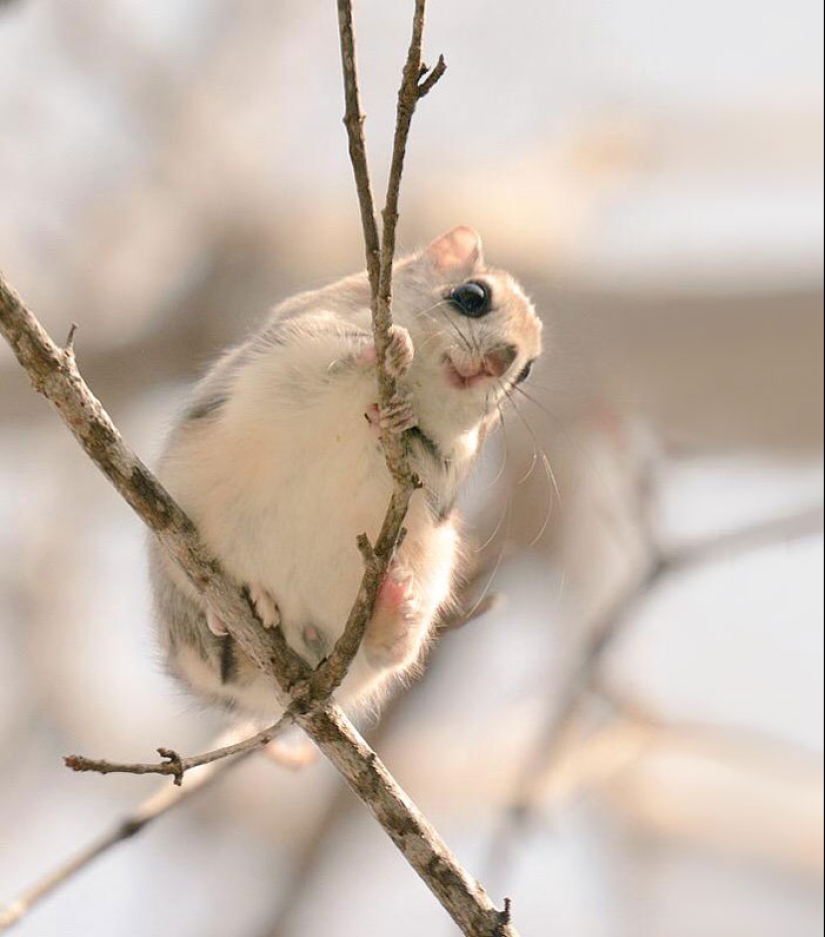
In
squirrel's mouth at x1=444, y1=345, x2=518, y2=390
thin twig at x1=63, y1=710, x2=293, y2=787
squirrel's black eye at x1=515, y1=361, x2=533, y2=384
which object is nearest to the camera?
thin twig at x1=63, y1=710, x2=293, y2=787

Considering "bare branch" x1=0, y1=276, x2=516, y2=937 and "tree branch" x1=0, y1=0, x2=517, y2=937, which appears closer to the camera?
"tree branch" x1=0, y1=0, x2=517, y2=937

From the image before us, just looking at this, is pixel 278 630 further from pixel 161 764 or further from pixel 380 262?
pixel 380 262

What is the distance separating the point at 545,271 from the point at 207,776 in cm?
334

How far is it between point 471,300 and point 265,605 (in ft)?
3.51

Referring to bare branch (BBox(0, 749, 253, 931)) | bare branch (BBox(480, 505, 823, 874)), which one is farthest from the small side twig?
bare branch (BBox(480, 505, 823, 874))

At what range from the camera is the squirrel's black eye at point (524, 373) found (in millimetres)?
4436

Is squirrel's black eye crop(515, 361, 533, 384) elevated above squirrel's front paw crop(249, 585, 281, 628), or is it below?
above

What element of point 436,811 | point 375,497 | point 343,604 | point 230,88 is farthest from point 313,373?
point 230,88

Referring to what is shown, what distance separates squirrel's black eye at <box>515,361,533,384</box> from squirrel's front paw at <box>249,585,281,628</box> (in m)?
1.02

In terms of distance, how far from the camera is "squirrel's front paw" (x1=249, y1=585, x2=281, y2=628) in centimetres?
384

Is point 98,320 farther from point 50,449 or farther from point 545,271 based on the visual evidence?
point 545,271

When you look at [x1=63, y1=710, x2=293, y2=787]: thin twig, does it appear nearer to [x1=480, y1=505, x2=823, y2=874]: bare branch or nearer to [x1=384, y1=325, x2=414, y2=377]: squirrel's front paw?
[x1=384, y1=325, x2=414, y2=377]: squirrel's front paw

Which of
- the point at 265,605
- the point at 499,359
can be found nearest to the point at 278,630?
the point at 265,605

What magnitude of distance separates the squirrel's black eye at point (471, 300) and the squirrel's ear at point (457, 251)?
0.91ft
